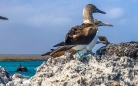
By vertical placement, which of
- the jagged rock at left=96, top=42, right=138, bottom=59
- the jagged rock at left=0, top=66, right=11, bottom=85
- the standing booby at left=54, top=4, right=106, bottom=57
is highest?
the standing booby at left=54, top=4, right=106, bottom=57

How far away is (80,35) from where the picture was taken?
919 cm

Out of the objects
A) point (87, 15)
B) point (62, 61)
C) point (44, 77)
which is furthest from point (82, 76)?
point (87, 15)

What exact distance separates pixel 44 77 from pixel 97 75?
0.64 meters

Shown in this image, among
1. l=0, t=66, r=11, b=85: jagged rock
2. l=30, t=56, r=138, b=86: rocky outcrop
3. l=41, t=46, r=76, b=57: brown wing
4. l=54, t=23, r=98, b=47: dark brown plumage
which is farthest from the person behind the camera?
l=54, t=23, r=98, b=47: dark brown plumage

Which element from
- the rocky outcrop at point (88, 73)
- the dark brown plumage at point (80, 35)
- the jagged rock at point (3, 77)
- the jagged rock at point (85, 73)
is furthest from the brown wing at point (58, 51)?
the rocky outcrop at point (88, 73)

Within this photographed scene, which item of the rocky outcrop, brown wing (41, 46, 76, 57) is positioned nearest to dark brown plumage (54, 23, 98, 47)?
brown wing (41, 46, 76, 57)

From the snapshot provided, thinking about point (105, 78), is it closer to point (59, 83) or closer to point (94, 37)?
point (59, 83)

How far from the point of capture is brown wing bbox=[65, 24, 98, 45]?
9.04 m

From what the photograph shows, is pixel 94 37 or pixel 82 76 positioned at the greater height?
pixel 94 37

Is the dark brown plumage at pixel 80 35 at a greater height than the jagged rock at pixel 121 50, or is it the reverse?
the dark brown plumage at pixel 80 35

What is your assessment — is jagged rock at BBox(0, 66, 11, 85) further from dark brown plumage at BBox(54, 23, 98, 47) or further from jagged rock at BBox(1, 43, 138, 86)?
dark brown plumage at BBox(54, 23, 98, 47)

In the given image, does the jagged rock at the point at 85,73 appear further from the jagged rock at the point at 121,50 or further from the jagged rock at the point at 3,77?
the jagged rock at the point at 121,50

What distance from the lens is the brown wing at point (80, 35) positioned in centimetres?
904

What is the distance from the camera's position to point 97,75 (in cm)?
491
